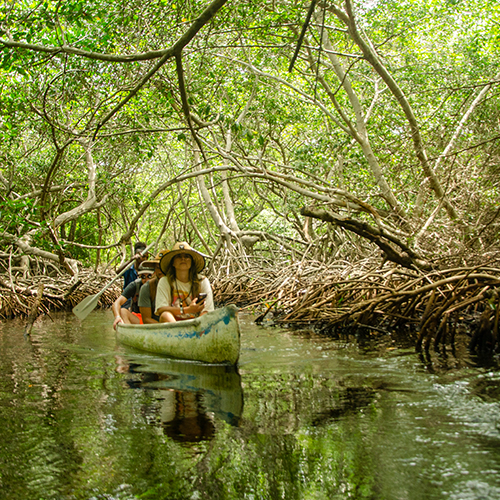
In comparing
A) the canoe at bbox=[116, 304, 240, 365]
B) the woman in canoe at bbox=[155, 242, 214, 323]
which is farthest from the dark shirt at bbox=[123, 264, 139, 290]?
the canoe at bbox=[116, 304, 240, 365]

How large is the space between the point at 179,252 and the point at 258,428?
8.23 ft

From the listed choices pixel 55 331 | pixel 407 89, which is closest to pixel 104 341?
pixel 55 331

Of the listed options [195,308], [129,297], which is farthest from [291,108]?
[195,308]

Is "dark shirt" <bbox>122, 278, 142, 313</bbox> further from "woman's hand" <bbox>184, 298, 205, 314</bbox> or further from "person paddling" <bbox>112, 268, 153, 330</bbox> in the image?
"woman's hand" <bbox>184, 298, 205, 314</bbox>

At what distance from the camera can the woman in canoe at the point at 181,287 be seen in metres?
4.84

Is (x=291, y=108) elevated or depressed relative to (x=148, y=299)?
A: elevated

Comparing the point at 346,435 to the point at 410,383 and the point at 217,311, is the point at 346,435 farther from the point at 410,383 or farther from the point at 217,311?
the point at 217,311

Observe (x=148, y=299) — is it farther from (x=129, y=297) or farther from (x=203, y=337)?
(x=203, y=337)

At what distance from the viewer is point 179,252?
15.8 feet

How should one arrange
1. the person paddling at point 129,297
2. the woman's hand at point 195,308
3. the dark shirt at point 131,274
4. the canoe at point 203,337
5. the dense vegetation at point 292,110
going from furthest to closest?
the dark shirt at point 131,274, the person paddling at point 129,297, the dense vegetation at point 292,110, the woman's hand at point 195,308, the canoe at point 203,337

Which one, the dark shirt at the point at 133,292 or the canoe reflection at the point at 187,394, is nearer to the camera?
the canoe reflection at the point at 187,394

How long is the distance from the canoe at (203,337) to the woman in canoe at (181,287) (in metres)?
0.27

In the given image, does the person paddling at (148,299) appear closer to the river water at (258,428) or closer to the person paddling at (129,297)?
the person paddling at (129,297)

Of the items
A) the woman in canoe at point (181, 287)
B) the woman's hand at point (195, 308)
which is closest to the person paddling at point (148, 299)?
the woman in canoe at point (181, 287)
